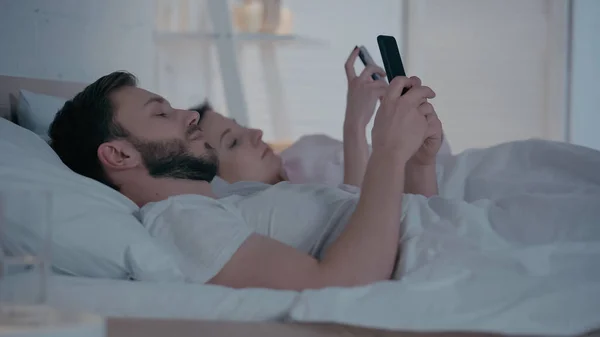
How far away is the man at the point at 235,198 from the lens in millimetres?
1109

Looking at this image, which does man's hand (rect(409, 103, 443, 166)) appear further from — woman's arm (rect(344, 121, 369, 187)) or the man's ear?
the man's ear

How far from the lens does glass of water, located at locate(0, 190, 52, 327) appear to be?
0.69 metres

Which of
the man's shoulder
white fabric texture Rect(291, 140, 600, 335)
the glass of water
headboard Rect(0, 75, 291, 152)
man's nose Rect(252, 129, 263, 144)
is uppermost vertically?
headboard Rect(0, 75, 291, 152)

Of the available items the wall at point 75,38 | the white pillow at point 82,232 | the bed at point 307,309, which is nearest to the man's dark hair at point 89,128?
the white pillow at point 82,232

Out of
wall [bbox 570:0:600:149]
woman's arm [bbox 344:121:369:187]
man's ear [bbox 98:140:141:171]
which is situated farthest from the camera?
wall [bbox 570:0:600:149]

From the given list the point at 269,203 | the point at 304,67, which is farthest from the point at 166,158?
the point at 304,67

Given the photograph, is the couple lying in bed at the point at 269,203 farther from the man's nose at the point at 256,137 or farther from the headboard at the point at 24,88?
the man's nose at the point at 256,137

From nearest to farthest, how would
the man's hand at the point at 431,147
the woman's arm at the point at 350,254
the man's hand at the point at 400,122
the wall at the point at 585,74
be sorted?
the woman's arm at the point at 350,254
the man's hand at the point at 400,122
the man's hand at the point at 431,147
the wall at the point at 585,74

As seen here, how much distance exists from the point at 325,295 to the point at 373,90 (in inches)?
45.0

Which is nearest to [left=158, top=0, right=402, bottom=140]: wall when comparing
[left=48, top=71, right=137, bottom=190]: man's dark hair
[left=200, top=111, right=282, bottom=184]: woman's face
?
[left=200, top=111, right=282, bottom=184]: woman's face

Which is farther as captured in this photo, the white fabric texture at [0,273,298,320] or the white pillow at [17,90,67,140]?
the white pillow at [17,90,67,140]

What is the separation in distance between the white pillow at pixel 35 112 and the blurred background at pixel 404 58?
135 cm

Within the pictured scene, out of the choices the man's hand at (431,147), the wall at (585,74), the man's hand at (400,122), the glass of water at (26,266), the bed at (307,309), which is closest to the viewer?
the glass of water at (26,266)

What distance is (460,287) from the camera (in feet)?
3.14
